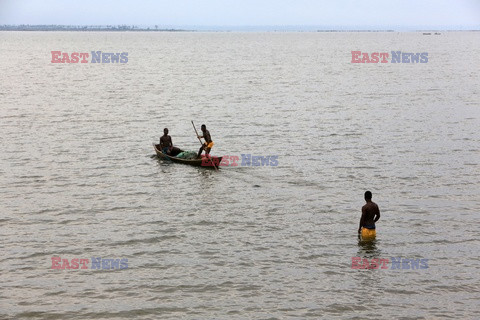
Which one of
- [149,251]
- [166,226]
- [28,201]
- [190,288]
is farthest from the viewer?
[28,201]

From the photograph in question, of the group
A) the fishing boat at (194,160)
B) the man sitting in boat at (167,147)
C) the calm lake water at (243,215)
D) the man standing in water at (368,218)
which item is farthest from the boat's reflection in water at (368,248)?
the man sitting in boat at (167,147)

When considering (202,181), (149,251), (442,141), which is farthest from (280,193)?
(442,141)

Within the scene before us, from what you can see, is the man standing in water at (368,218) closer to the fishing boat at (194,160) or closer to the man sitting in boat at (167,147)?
the fishing boat at (194,160)

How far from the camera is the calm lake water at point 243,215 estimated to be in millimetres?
15109

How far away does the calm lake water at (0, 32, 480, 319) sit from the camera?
15109 mm

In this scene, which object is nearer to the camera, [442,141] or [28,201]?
[28,201]

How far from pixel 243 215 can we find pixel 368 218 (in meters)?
5.35

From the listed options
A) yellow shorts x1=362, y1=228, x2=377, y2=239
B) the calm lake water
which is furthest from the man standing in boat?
yellow shorts x1=362, y1=228, x2=377, y2=239

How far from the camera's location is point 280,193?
24328 millimetres

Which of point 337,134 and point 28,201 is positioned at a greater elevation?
point 337,134

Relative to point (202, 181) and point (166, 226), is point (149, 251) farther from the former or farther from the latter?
point (202, 181)

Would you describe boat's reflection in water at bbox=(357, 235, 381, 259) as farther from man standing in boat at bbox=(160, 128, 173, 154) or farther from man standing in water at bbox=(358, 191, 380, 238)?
man standing in boat at bbox=(160, 128, 173, 154)

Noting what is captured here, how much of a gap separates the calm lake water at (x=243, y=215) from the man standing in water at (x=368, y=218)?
0.42 meters

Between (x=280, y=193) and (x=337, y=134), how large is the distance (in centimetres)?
1409
